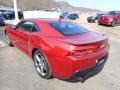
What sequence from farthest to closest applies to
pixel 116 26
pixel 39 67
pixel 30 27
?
pixel 116 26
pixel 30 27
pixel 39 67

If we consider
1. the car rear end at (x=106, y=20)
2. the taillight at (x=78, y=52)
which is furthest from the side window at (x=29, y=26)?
the car rear end at (x=106, y=20)

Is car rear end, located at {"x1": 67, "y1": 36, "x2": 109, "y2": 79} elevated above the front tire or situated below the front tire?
above

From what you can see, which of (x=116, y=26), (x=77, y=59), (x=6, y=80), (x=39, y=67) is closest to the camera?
(x=77, y=59)

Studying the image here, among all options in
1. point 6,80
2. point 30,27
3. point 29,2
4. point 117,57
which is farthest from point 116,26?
point 29,2

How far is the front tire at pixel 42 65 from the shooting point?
15.0 feet

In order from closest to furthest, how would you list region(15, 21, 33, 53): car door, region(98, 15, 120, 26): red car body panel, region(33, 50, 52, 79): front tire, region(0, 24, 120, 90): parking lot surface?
region(0, 24, 120, 90): parking lot surface, region(33, 50, 52, 79): front tire, region(15, 21, 33, 53): car door, region(98, 15, 120, 26): red car body panel

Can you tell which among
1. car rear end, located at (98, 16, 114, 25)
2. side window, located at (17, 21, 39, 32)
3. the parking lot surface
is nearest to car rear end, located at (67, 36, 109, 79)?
the parking lot surface

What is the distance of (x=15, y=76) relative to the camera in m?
4.97

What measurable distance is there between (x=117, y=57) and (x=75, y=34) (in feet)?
9.01

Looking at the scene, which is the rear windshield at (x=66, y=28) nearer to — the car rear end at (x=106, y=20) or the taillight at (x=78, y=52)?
the taillight at (x=78, y=52)

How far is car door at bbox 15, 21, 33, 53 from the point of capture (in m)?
5.57

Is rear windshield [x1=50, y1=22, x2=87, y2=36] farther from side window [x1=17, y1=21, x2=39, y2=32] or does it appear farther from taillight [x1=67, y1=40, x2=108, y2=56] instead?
taillight [x1=67, y1=40, x2=108, y2=56]

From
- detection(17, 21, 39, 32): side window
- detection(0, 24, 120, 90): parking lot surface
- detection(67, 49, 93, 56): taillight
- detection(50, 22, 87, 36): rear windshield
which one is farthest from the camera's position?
detection(17, 21, 39, 32): side window

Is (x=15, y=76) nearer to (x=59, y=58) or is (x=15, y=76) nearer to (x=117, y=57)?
(x=59, y=58)
